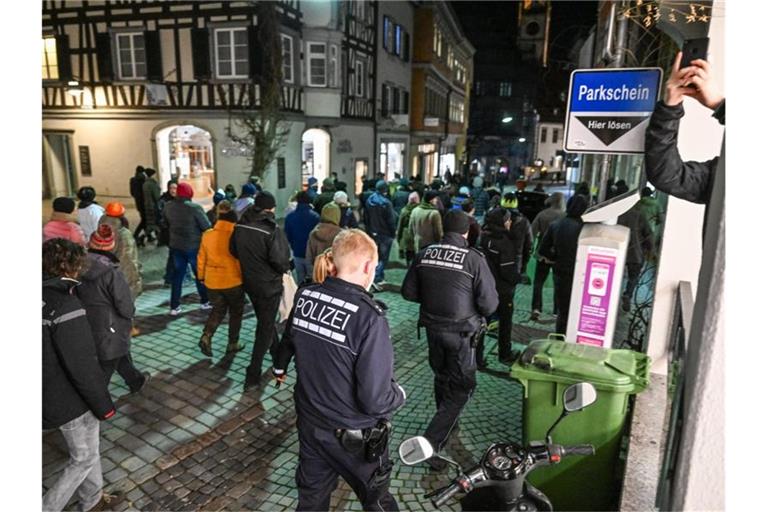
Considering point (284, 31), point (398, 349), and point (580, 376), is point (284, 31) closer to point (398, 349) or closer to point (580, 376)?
point (398, 349)

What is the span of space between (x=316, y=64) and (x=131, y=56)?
6806 mm

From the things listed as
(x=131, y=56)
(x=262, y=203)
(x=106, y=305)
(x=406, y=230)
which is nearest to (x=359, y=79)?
(x=131, y=56)

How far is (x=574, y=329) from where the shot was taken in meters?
4.18

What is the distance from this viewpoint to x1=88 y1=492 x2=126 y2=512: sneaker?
388 centimetres

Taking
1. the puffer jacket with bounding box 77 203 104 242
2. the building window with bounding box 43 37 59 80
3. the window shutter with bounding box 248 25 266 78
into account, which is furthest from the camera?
the building window with bounding box 43 37 59 80

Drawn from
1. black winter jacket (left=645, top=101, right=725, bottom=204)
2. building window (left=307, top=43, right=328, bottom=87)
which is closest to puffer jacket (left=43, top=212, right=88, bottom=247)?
black winter jacket (left=645, top=101, right=725, bottom=204)

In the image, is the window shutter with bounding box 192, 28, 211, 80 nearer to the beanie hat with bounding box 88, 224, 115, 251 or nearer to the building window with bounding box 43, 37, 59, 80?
the building window with bounding box 43, 37, 59, 80

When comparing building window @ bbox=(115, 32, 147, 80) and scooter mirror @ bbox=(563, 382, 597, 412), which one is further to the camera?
building window @ bbox=(115, 32, 147, 80)

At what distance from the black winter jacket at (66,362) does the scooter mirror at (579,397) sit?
2972mm

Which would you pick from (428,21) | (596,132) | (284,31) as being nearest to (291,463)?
(596,132)

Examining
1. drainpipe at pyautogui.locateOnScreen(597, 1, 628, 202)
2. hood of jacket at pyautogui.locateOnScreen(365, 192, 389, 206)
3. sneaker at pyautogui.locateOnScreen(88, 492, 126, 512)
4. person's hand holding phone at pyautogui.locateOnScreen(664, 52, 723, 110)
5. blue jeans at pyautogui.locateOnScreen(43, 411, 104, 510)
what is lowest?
sneaker at pyautogui.locateOnScreen(88, 492, 126, 512)

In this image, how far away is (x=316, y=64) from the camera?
20.2m

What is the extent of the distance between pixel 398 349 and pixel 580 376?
3661 millimetres

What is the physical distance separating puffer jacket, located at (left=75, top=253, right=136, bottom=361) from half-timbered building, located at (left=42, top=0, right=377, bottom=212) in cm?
1474
